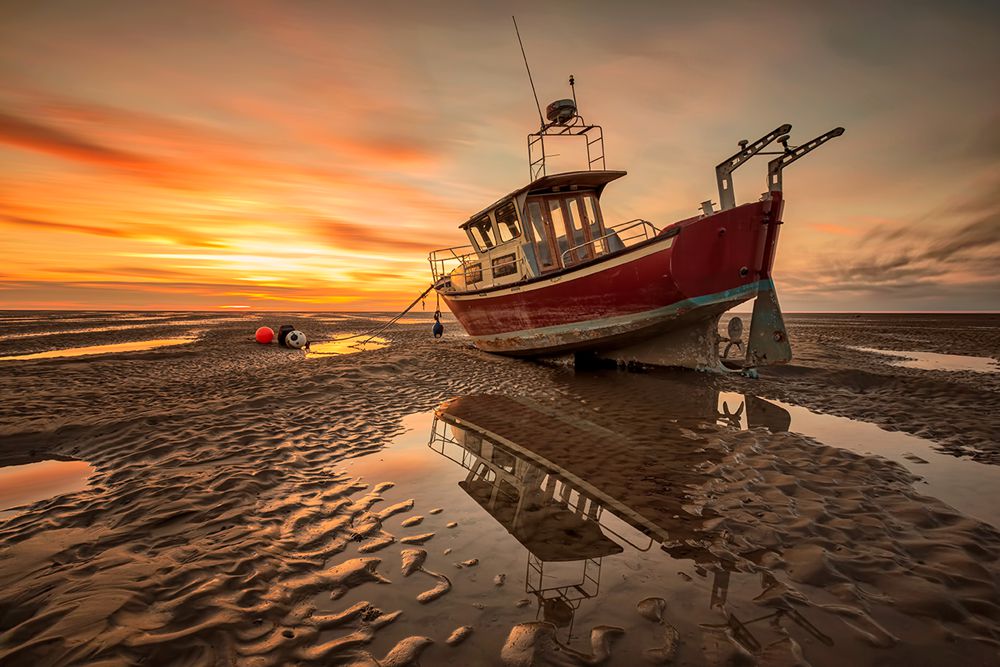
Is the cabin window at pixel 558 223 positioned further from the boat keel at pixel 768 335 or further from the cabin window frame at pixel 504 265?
the boat keel at pixel 768 335

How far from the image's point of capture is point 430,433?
254 inches

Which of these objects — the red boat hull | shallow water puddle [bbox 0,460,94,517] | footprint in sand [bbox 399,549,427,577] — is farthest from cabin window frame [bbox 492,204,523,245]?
shallow water puddle [bbox 0,460,94,517]

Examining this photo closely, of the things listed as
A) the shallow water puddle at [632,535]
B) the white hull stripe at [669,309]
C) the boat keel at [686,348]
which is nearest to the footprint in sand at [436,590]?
the shallow water puddle at [632,535]

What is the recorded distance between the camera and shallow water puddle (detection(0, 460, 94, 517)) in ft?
13.2

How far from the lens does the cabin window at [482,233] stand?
14.0 m

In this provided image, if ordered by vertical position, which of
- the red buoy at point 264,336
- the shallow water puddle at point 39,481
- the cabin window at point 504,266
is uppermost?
the cabin window at point 504,266

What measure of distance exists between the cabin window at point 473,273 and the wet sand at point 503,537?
8029 mm

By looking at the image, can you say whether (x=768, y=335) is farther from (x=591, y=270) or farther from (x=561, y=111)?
(x=561, y=111)

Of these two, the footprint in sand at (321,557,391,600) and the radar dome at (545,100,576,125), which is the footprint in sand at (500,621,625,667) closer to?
the footprint in sand at (321,557,391,600)

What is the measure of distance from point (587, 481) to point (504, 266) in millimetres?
9795

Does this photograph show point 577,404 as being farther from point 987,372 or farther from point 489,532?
point 987,372

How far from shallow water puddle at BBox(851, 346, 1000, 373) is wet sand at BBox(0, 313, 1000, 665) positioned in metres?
7.15

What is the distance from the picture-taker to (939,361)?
13945 millimetres

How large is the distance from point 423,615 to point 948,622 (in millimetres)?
3070
